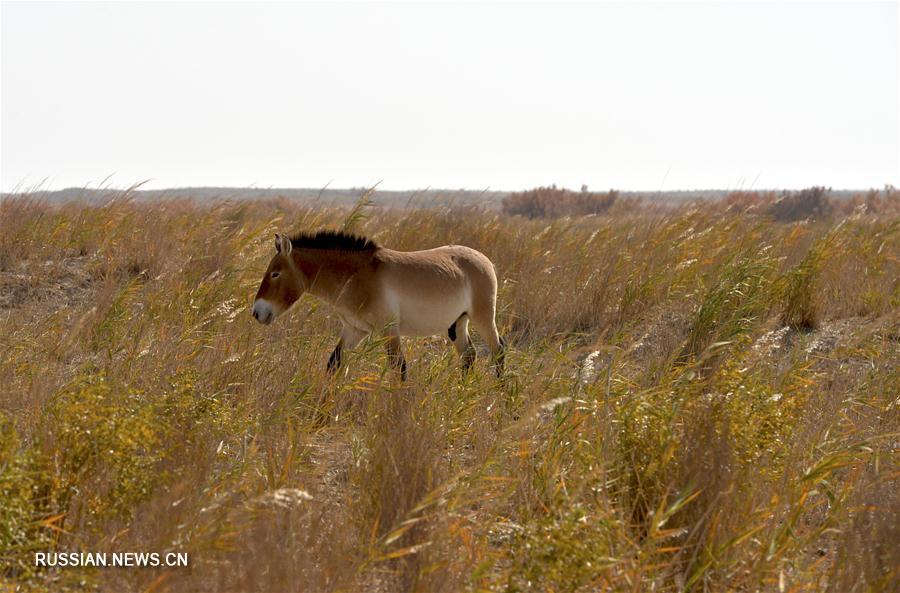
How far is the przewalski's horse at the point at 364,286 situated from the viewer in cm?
618

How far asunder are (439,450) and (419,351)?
3.09m

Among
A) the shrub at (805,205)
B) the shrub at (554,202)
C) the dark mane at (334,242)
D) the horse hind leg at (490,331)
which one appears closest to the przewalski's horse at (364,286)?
the dark mane at (334,242)

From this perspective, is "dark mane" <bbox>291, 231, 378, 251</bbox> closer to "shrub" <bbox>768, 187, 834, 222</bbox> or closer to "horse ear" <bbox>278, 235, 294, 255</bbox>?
"horse ear" <bbox>278, 235, 294, 255</bbox>

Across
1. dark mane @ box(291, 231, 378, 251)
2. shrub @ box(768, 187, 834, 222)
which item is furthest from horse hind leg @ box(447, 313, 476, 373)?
shrub @ box(768, 187, 834, 222)

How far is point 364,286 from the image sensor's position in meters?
6.26

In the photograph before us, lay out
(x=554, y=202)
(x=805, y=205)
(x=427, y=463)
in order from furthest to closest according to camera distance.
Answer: (x=554, y=202) < (x=805, y=205) < (x=427, y=463)

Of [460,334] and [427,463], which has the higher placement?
[460,334]

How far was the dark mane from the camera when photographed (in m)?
6.42

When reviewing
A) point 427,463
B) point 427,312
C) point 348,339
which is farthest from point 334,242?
point 427,463

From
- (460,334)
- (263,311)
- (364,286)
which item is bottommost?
(460,334)

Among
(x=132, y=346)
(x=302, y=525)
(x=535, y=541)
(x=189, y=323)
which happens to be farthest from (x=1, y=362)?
(x=535, y=541)

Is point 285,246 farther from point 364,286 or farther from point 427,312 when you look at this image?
point 427,312

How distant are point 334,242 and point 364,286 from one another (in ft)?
1.38

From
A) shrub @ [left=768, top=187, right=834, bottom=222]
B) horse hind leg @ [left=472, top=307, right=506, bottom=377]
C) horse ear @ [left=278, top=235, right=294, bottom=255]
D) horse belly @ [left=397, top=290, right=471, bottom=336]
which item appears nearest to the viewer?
horse ear @ [left=278, top=235, right=294, bottom=255]
